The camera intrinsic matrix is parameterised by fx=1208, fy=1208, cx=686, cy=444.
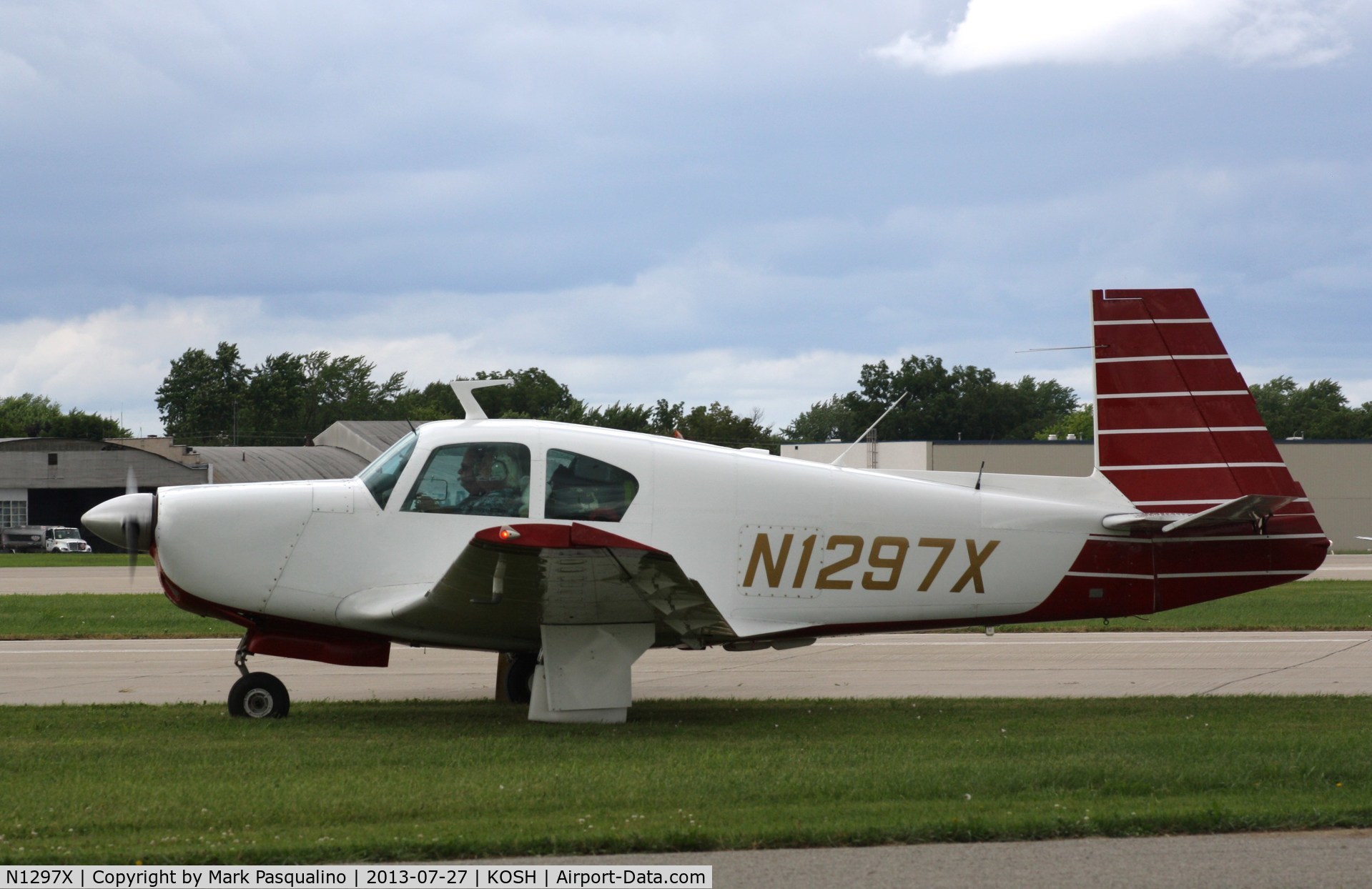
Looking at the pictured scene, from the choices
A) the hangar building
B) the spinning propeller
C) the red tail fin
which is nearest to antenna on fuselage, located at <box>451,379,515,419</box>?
the spinning propeller

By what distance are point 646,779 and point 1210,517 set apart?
5141 millimetres

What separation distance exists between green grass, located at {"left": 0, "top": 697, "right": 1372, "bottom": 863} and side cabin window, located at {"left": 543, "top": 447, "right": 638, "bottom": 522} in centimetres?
160

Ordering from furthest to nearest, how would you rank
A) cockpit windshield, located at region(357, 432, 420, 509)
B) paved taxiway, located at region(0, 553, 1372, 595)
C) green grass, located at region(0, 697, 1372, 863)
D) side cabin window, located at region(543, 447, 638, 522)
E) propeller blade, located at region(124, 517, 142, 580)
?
→ paved taxiway, located at region(0, 553, 1372, 595)
cockpit windshield, located at region(357, 432, 420, 509)
propeller blade, located at region(124, 517, 142, 580)
side cabin window, located at region(543, 447, 638, 522)
green grass, located at region(0, 697, 1372, 863)

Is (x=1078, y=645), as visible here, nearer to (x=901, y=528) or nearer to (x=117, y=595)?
Result: (x=901, y=528)

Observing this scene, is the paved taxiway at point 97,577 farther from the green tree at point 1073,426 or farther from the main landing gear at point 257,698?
the green tree at point 1073,426

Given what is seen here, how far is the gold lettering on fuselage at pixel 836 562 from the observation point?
9.32 meters

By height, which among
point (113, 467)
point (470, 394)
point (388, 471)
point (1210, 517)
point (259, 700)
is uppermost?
point (470, 394)

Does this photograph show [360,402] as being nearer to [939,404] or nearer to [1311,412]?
[939,404]

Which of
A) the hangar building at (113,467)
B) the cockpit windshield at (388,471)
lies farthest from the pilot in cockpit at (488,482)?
the hangar building at (113,467)

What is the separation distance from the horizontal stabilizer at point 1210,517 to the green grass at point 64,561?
29.9 metres

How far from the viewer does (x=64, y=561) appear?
132ft

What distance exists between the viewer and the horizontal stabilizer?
9.14m
